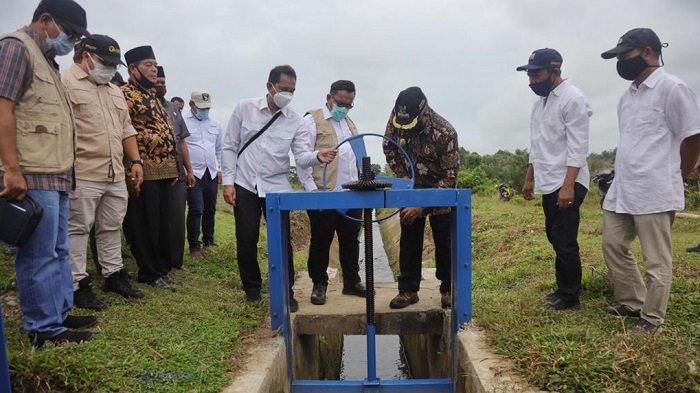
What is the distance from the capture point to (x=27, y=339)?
9.99 ft

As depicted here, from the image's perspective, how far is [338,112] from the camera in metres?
4.86

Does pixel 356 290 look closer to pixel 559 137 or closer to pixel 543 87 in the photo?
pixel 559 137

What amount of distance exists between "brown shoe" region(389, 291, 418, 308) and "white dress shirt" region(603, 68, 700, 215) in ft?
6.37

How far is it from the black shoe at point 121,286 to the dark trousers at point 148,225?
429 mm

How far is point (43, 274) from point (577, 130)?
3.60 m

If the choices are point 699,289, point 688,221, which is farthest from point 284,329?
point 688,221

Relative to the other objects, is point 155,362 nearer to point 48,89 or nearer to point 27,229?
point 27,229

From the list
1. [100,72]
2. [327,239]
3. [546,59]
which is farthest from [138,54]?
[546,59]

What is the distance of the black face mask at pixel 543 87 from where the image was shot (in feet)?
12.8

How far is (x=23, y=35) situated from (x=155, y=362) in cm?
201

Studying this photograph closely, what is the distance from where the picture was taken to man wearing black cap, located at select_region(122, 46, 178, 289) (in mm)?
4539

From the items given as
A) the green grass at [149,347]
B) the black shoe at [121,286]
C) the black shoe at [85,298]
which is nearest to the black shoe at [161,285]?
the green grass at [149,347]

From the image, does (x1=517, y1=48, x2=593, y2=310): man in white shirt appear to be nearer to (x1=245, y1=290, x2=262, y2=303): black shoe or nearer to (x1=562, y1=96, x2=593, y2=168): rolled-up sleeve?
(x1=562, y1=96, x2=593, y2=168): rolled-up sleeve

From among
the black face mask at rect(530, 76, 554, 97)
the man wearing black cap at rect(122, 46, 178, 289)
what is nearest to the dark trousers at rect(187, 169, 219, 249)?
the man wearing black cap at rect(122, 46, 178, 289)
